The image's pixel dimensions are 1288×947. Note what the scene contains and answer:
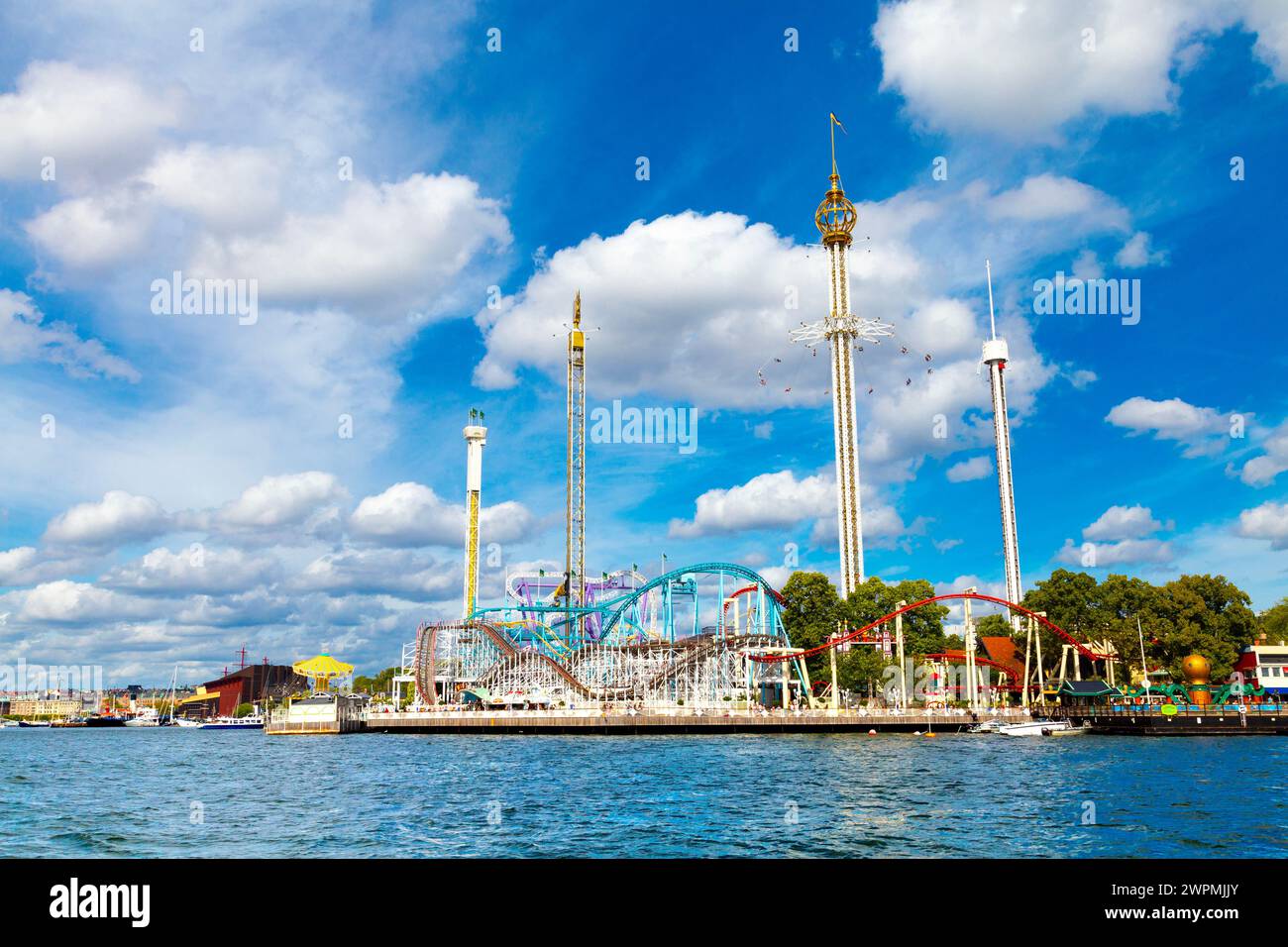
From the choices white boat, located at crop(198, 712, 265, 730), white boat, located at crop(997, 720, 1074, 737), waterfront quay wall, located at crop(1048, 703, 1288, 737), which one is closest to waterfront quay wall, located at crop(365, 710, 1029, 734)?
waterfront quay wall, located at crop(1048, 703, 1288, 737)

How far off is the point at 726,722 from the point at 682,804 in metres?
64.5

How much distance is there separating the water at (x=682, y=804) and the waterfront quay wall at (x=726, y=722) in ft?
91.1

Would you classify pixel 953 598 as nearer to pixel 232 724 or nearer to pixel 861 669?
pixel 861 669

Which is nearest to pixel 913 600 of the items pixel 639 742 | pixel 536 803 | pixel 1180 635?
pixel 1180 635

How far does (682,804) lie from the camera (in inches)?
1544

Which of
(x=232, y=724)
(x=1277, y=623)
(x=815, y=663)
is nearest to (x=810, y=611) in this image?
(x=815, y=663)

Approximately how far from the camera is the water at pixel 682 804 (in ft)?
97.6

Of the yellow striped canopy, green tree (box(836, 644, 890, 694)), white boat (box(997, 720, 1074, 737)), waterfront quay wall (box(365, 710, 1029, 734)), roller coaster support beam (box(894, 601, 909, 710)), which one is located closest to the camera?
white boat (box(997, 720, 1074, 737))

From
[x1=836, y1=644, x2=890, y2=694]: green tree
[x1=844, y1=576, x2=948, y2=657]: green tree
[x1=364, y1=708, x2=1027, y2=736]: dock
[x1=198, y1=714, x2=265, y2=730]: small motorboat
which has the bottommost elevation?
[x1=198, y1=714, x2=265, y2=730]: small motorboat

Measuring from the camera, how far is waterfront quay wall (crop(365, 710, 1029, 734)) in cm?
10075

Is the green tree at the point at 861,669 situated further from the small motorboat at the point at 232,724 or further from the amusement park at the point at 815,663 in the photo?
the small motorboat at the point at 232,724

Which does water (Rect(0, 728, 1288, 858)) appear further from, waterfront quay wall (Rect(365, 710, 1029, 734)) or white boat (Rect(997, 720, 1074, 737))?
waterfront quay wall (Rect(365, 710, 1029, 734))

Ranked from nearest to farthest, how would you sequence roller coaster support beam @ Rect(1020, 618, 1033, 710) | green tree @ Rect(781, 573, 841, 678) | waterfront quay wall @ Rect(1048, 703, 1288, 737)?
waterfront quay wall @ Rect(1048, 703, 1288, 737) → roller coaster support beam @ Rect(1020, 618, 1033, 710) → green tree @ Rect(781, 573, 841, 678)

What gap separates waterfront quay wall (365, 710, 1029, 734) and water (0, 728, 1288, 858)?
91.1 ft
